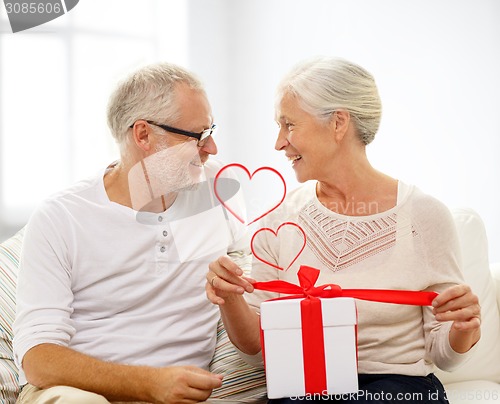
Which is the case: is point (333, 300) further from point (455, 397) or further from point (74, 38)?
point (74, 38)

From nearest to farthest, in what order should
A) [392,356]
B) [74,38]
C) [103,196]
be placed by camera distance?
[392,356], [103,196], [74,38]

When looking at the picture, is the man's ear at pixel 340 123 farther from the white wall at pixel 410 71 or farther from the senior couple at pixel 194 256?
the white wall at pixel 410 71

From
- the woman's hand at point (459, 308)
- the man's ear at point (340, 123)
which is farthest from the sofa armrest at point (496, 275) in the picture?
the man's ear at point (340, 123)

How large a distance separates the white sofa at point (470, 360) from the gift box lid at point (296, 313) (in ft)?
1.59

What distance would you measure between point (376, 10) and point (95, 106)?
1.35m

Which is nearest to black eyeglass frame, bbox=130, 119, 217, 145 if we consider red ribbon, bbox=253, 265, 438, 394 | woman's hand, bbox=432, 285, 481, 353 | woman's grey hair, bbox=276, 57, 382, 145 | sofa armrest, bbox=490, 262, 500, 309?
woman's grey hair, bbox=276, 57, 382, 145

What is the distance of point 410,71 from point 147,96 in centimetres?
166

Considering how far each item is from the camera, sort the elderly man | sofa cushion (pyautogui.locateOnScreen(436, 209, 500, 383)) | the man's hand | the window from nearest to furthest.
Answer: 1. the man's hand
2. the elderly man
3. sofa cushion (pyautogui.locateOnScreen(436, 209, 500, 383))
4. the window

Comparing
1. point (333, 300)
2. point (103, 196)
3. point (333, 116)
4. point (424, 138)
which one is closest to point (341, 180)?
point (333, 116)

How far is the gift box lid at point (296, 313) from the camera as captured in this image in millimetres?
1470

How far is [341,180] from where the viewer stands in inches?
69.9

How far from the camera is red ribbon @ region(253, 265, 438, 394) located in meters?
1.47

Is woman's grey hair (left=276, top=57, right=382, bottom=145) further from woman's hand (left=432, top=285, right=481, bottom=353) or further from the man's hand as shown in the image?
the man's hand

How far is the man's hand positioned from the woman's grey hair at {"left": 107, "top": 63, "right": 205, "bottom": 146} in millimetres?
671
